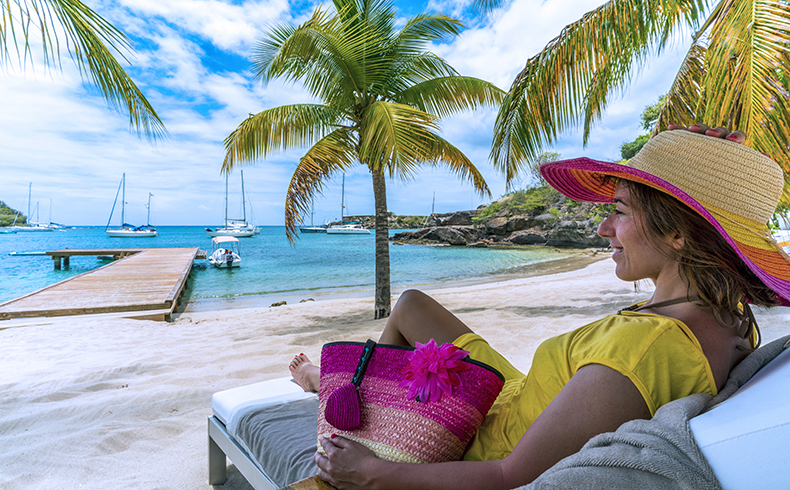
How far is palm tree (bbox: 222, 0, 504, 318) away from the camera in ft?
19.3

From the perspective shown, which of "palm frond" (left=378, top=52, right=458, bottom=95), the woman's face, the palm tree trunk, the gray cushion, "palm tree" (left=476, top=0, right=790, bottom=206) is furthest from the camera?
the palm tree trunk

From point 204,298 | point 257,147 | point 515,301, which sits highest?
point 257,147

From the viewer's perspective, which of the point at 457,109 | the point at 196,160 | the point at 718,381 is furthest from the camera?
the point at 196,160

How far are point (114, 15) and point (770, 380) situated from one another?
4.60 m

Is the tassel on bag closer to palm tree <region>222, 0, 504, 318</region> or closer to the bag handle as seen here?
the bag handle

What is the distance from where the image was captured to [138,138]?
13.0 feet

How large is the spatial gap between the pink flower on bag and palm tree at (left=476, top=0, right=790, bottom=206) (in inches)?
142

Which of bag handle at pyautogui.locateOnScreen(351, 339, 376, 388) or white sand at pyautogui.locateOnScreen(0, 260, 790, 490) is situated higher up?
bag handle at pyautogui.locateOnScreen(351, 339, 376, 388)

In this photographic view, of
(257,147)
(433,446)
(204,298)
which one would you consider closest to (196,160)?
(204,298)

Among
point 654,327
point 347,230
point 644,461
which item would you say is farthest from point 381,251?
point 347,230

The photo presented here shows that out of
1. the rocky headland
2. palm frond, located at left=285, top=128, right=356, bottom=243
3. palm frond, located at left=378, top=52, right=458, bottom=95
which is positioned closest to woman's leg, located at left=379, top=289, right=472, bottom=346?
palm frond, located at left=285, top=128, right=356, bottom=243

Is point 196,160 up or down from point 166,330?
up

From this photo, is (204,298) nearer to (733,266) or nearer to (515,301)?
(515,301)

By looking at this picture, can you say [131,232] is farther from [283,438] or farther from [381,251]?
[283,438]
